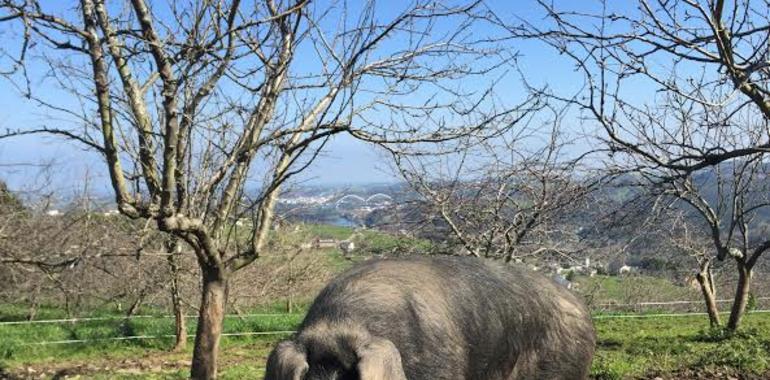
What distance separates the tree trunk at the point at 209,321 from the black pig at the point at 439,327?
11.2ft

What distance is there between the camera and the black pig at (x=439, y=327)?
324 cm

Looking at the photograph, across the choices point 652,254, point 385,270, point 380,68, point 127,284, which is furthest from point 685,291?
point 385,270

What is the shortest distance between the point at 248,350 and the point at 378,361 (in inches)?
494

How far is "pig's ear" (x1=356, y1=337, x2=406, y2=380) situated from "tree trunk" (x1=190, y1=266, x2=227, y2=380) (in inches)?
181

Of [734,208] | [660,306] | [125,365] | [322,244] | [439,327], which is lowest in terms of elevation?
[660,306]

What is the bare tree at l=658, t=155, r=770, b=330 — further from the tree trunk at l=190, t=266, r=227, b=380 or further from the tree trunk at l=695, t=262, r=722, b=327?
the tree trunk at l=190, t=266, r=227, b=380

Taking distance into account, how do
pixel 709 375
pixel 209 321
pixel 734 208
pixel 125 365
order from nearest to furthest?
pixel 209 321 → pixel 709 375 → pixel 125 365 → pixel 734 208

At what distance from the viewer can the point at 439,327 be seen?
4.12 m

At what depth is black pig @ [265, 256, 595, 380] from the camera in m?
3.24

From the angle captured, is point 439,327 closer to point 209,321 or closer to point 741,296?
point 209,321

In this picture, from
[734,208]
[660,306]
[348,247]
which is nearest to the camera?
[734,208]

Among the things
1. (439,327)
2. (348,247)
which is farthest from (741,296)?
(439,327)

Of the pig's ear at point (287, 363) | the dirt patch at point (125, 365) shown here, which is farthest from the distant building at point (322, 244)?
the pig's ear at point (287, 363)

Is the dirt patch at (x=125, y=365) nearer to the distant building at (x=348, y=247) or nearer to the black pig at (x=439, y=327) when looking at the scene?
the distant building at (x=348, y=247)
